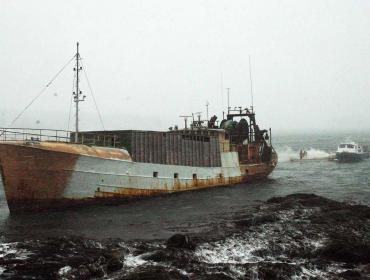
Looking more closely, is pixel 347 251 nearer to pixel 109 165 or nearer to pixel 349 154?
pixel 109 165

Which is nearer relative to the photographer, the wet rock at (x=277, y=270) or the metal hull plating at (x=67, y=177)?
the wet rock at (x=277, y=270)

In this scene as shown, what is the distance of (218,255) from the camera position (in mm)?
13672

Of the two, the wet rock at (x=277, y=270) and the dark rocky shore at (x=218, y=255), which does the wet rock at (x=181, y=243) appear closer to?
the dark rocky shore at (x=218, y=255)

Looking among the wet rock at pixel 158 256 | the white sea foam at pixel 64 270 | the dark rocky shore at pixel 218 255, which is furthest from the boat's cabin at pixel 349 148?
the white sea foam at pixel 64 270

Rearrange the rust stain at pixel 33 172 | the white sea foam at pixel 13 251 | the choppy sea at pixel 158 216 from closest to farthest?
the white sea foam at pixel 13 251
the choppy sea at pixel 158 216
the rust stain at pixel 33 172

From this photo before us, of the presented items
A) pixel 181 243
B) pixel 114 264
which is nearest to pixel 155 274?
pixel 114 264

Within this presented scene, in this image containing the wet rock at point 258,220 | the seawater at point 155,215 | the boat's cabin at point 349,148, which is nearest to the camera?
the seawater at point 155,215

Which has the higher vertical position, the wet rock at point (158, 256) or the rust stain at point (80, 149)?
the rust stain at point (80, 149)

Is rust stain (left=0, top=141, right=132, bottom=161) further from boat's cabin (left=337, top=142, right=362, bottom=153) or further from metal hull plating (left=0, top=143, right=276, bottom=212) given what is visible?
boat's cabin (left=337, top=142, right=362, bottom=153)

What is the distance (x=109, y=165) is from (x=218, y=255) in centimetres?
1134

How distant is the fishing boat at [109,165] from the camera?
2069 centimetres

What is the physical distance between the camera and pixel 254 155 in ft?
128

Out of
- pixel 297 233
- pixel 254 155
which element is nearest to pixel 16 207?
pixel 297 233

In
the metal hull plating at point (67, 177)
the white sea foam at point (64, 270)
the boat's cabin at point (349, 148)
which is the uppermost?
the boat's cabin at point (349, 148)
